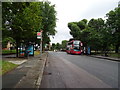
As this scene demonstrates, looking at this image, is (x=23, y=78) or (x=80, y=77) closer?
(x=23, y=78)

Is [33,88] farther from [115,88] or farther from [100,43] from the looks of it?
[100,43]

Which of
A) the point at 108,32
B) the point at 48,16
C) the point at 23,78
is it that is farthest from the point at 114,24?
the point at 23,78

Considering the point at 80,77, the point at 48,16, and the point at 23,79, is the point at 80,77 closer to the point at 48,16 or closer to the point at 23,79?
the point at 23,79

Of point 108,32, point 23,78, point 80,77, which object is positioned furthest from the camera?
point 108,32

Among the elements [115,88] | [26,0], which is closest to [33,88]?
[115,88]

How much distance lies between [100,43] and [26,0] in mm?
28877

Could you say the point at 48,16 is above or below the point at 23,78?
above

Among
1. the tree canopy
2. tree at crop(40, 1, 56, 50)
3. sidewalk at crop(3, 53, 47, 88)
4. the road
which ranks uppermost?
tree at crop(40, 1, 56, 50)

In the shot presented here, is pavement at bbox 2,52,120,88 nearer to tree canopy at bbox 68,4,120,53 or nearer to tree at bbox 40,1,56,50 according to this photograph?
tree canopy at bbox 68,4,120,53

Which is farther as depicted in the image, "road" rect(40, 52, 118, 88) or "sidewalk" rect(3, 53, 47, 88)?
"road" rect(40, 52, 118, 88)

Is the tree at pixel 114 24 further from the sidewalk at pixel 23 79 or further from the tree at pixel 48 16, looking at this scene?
the sidewalk at pixel 23 79

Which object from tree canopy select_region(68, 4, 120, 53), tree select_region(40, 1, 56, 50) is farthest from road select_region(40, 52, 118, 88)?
tree select_region(40, 1, 56, 50)

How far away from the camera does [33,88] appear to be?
18.4ft

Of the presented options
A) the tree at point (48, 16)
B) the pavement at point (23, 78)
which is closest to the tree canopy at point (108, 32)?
the tree at point (48, 16)
